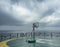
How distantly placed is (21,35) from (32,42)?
122ft

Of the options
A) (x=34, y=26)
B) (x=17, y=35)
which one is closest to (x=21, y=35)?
(x=17, y=35)

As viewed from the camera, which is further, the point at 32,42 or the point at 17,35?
the point at 17,35

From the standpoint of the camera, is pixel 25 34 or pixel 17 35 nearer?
pixel 17 35

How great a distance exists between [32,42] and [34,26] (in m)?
7.54

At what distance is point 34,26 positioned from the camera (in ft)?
175

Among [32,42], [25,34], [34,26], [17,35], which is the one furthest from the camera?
[25,34]

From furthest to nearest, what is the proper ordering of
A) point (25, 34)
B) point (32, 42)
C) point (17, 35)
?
point (25, 34) → point (17, 35) → point (32, 42)

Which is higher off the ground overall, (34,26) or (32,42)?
(34,26)

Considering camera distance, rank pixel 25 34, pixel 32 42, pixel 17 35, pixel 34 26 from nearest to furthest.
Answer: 1. pixel 32 42
2. pixel 34 26
3. pixel 17 35
4. pixel 25 34

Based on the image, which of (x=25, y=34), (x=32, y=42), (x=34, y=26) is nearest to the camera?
(x=32, y=42)

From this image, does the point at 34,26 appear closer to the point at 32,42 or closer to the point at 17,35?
the point at 32,42

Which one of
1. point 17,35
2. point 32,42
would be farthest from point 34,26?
point 17,35

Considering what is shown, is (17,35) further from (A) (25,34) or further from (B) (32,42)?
(B) (32,42)

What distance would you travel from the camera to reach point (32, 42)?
158 feet
